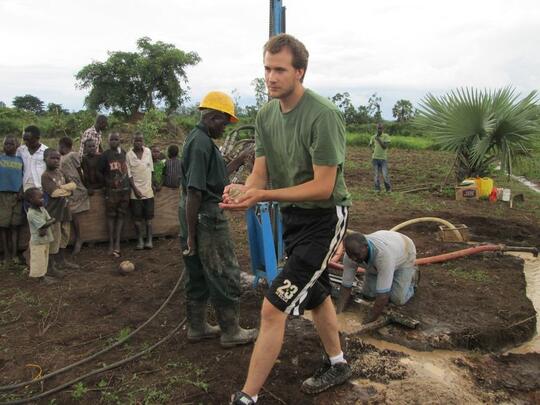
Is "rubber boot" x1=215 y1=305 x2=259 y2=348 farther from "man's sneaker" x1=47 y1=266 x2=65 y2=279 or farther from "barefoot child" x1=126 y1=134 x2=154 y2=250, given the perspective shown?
"barefoot child" x1=126 y1=134 x2=154 y2=250

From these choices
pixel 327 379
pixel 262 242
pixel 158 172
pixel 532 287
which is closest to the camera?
pixel 327 379

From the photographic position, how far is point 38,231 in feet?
16.0

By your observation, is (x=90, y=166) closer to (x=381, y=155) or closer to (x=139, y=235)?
(x=139, y=235)

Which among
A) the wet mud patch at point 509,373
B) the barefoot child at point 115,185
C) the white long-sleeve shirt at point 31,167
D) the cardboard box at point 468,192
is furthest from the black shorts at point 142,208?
the cardboard box at point 468,192

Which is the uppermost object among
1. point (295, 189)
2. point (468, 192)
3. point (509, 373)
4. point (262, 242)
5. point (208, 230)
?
point (295, 189)

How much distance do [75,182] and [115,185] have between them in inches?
18.5

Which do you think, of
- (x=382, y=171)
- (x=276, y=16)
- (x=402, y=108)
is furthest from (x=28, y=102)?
(x=276, y=16)

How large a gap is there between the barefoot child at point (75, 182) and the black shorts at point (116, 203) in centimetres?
26

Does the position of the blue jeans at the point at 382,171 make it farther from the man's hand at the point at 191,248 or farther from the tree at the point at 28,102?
the tree at the point at 28,102

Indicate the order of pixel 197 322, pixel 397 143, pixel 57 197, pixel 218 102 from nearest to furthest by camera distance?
pixel 218 102
pixel 197 322
pixel 57 197
pixel 397 143

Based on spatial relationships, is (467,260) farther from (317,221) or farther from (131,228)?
(131,228)

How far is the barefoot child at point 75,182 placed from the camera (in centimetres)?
582

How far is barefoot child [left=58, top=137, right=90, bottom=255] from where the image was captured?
5.82 metres

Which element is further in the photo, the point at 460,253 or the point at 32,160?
the point at 32,160
